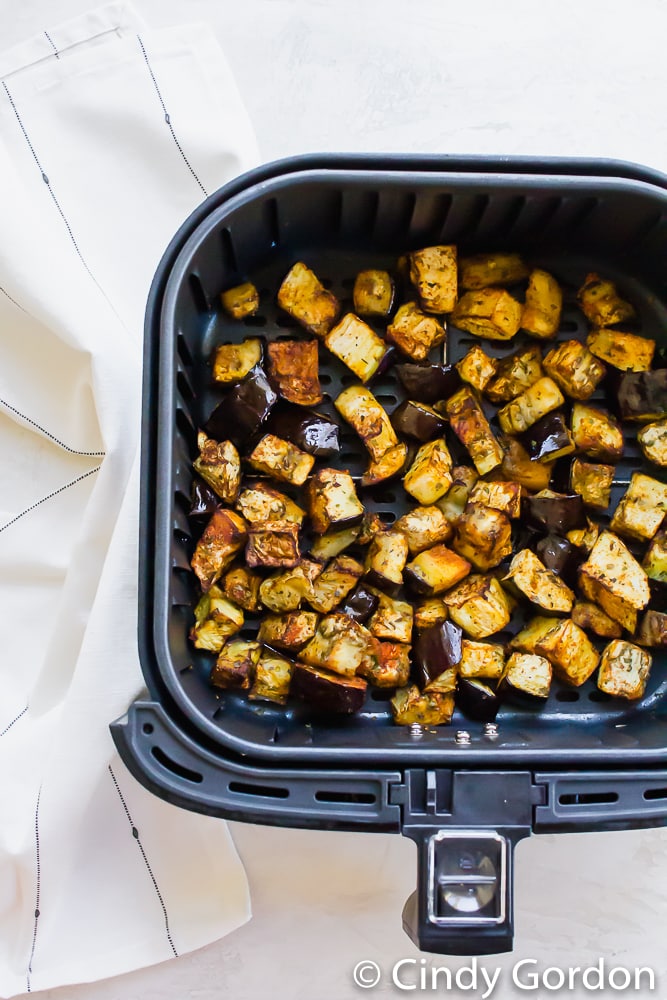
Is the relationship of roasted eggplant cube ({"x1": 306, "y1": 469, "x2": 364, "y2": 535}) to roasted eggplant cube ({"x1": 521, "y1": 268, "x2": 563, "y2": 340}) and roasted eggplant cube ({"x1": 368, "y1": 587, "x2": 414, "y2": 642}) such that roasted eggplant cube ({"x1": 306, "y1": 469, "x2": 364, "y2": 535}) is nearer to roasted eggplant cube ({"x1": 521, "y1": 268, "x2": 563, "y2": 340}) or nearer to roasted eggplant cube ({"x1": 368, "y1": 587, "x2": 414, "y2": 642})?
roasted eggplant cube ({"x1": 368, "y1": 587, "x2": 414, "y2": 642})

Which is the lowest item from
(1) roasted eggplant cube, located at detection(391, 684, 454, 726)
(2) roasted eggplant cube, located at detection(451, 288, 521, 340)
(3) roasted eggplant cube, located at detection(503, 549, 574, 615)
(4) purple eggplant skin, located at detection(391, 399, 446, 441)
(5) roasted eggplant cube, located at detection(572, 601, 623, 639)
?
(1) roasted eggplant cube, located at detection(391, 684, 454, 726)

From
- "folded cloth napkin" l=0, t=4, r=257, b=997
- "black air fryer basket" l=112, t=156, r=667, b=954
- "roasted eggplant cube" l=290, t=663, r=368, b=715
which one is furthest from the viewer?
"folded cloth napkin" l=0, t=4, r=257, b=997

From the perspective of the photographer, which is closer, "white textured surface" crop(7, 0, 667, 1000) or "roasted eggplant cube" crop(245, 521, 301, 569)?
"roasted eggplant cube" crop(245, 521, 301, 569)

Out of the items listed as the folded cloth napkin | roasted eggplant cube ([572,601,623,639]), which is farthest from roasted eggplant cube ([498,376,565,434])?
the folded cloth napkin

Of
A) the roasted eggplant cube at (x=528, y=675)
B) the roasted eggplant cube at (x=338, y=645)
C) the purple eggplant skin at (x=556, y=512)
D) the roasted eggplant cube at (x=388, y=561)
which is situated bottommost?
Answer: the roasted eggplant cube at (x=528, y=675)

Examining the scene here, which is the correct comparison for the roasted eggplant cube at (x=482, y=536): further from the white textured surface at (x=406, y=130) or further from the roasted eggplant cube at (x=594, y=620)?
the white textured surface at (x=406, y=130)

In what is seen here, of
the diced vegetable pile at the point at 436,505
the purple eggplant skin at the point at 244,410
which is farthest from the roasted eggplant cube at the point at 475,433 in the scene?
the purple eggplant skin at the point at 244,410

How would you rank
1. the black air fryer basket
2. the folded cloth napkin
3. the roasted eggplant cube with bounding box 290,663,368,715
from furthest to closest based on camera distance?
the folded cloth napkin → the roasted eggplant cube with bounding box 290,663,368,715 → the black air fryer basket
